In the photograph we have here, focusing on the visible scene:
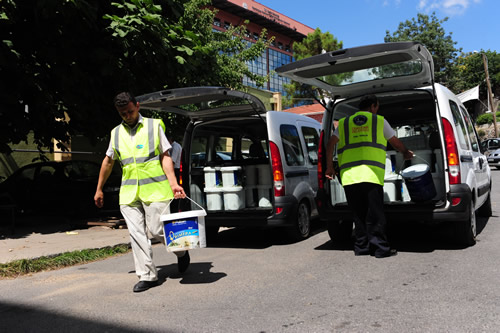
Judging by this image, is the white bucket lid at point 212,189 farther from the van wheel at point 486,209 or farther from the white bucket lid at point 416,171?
the van wheel at point 486,209

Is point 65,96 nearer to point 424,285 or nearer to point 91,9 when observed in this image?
point 91,9

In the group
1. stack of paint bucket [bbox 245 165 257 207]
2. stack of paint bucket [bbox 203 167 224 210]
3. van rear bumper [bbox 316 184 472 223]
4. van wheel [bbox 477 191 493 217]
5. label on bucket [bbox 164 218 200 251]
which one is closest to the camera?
label on bucket [bbox 164 218 200 251]

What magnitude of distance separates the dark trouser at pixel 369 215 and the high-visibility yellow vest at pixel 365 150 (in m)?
0.11

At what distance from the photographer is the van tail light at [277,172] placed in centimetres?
649

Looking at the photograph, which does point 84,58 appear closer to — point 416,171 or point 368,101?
point 368,101

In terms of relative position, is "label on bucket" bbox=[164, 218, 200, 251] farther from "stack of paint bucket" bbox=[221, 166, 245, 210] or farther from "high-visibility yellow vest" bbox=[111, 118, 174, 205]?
"stack of paint bucket" bbox=[221, 166, 245, 210]

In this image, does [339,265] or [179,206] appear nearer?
[339,265]

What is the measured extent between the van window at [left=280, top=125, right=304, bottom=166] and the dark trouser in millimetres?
1405

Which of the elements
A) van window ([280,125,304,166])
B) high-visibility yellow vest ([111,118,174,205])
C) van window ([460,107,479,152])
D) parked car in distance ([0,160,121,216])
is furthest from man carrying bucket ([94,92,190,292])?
parked car in distance ([0,160,121,216])

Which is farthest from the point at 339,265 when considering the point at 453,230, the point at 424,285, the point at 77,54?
the point at 77,54

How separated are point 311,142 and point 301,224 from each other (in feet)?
5.30

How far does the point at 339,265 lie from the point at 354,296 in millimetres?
1215

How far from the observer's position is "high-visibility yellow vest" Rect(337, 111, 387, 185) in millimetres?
5453

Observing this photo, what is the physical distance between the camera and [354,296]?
13.2 ft
